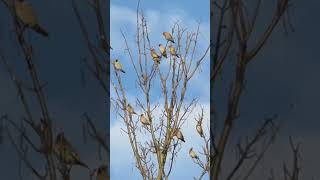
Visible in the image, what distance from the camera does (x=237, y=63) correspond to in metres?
1.82

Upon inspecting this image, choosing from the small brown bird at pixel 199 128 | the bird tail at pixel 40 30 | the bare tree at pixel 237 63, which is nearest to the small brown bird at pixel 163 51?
the small brown bird at pixel 199 128

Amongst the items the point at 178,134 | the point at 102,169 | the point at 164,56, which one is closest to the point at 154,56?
the point at 164,56

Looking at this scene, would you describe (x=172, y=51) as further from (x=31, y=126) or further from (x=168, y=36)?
(x=31, y=126)

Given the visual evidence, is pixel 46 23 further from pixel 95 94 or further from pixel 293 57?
pixel 293 57

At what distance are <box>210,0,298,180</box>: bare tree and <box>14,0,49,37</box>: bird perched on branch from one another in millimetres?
518

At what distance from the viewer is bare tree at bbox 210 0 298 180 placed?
1.77 meters

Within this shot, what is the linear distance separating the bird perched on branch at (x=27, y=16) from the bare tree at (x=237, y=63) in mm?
518

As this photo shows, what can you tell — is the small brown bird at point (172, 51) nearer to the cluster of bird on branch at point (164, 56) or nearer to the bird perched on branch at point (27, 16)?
the cluster of bird on branch at point (164, 56)

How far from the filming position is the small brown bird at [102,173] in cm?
173

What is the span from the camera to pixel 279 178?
173cm

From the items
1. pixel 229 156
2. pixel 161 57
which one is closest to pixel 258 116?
pixel 229 156

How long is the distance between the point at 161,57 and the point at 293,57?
2058mm

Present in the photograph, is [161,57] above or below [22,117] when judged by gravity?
above

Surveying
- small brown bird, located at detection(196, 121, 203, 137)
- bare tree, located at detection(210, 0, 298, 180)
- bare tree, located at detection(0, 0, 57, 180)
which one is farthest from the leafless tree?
small brown bird, located at detection(196, 121, 203, 137)
